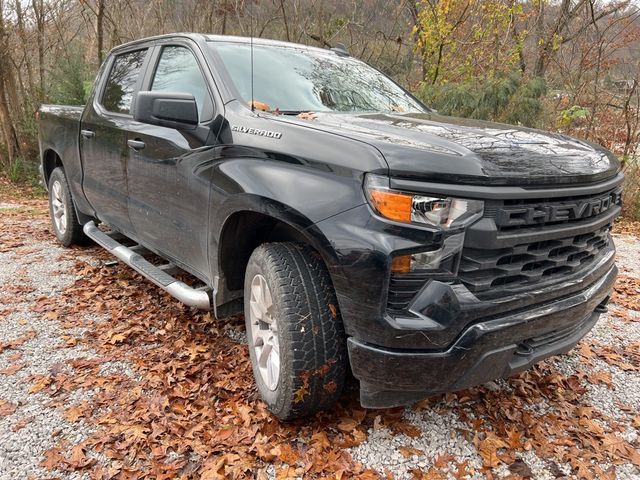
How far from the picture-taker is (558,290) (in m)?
2.12

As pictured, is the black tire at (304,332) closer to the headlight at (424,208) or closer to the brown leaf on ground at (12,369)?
the headlight at (424,208)

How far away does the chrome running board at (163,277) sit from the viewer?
2.85 metres

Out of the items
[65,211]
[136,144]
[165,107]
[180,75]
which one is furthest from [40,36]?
[165,107]

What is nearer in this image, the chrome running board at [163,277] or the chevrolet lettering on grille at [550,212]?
the chevrolet lettering on grille at [550,212]

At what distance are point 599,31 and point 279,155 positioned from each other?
1014 cm

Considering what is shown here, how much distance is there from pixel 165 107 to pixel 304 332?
1.40m

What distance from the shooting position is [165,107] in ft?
8.48

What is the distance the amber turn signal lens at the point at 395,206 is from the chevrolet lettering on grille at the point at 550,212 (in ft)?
Answer: 1.16

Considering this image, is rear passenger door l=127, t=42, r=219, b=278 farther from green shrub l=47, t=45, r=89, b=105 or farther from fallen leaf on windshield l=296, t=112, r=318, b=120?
green shrub l=47, t=45, r=89, b=105

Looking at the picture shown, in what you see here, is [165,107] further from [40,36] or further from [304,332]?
[40,36]

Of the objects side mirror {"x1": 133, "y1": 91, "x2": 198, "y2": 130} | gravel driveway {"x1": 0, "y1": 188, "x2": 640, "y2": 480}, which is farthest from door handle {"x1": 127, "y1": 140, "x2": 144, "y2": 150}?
gravel driveway {"x1": 0, "y1": 188, "x2": 640, "y2": 480}

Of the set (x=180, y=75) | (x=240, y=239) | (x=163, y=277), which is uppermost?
(x=180, y=75)

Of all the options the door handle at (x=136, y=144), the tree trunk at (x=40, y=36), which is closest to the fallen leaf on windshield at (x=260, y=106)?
the door handle at (x=136, y=144)

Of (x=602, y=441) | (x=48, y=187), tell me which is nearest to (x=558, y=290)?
(x=602, y=441)
